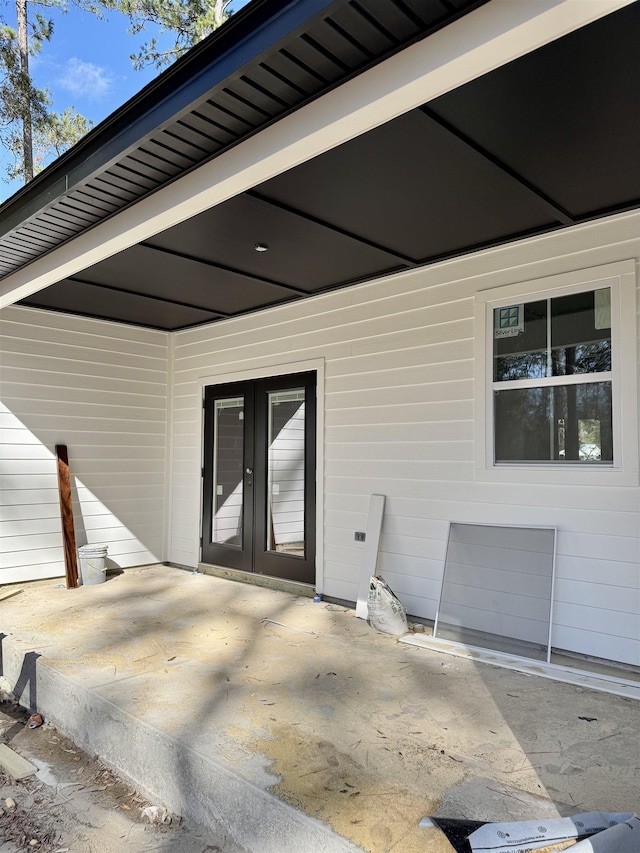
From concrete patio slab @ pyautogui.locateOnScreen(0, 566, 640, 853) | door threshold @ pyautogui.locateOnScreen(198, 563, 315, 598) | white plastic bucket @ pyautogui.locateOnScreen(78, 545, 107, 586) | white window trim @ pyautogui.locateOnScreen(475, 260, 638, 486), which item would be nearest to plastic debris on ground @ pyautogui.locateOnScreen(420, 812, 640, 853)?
concrete patio slab @ pyautogui.locateOnScreen(0, 566, 640, 853)

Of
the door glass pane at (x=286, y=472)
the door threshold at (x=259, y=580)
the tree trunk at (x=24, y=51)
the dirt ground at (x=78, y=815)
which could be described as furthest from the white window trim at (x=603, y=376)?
the tree trunk at (x=24, y=51)

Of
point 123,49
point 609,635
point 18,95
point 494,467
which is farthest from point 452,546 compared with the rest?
point 123,49

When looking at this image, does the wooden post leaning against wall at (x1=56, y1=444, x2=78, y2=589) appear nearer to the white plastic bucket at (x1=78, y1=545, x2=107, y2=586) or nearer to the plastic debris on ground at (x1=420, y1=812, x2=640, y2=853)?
the white plastic bucket at (x1=78, y1=545, x2=107, y2=586)

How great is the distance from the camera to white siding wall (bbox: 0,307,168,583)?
5.68 meters

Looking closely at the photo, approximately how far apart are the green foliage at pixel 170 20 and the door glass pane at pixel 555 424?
987cm

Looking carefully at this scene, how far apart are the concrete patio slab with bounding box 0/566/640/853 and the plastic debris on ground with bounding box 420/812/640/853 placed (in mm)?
71

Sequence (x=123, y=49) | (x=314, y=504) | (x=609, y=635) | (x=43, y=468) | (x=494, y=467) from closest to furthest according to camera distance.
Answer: (x=609, y=635)
(x=494, y=467)
(x=314, y=504)
(x=43, y=468)
(x=123, y=49)

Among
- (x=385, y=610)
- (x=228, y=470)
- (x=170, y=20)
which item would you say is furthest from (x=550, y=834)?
(x=170, y=20)

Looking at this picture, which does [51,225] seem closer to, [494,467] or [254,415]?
[254,415]

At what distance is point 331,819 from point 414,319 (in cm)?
353

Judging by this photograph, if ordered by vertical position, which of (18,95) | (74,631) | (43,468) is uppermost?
(18,95)

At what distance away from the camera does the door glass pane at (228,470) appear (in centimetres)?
605

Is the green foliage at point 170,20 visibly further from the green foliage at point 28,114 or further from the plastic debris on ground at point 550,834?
the plastic debris on ground at point 550,834

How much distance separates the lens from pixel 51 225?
3.53 meters
